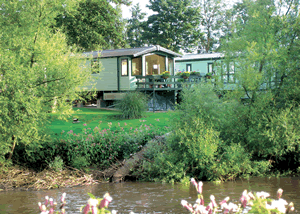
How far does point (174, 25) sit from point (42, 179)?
37.2m

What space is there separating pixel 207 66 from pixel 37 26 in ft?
70.5

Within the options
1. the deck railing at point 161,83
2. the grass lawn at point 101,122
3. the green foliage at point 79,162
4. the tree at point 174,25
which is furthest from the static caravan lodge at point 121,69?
the tree at point 174,25

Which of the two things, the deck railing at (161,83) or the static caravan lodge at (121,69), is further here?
the static caravan lodge at (121,69)

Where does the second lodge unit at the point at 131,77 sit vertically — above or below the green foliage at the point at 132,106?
above

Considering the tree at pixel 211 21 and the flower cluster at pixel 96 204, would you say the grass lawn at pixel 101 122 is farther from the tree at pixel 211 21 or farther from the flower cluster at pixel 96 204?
the tree at pixel 211 21

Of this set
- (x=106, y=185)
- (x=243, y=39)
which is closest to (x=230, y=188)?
(x=106, y=185)

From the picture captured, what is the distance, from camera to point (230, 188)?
9312 millimetres

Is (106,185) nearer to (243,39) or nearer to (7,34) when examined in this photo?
(7,34)

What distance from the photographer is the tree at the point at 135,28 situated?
52.2 meters

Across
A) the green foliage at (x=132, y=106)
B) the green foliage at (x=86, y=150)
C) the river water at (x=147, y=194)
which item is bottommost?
the river water at (x=147, y=194)

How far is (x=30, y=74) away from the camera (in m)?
10.5

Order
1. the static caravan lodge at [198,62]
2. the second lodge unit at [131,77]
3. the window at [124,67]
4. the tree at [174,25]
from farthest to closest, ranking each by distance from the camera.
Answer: the tree at [174,25], the static caravan lodge at [198,62], the window at [124,67], the second lodge unit at [131,77]

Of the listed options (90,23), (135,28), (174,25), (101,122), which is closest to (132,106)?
(101,122)

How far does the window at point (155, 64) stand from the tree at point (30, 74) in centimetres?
1363
